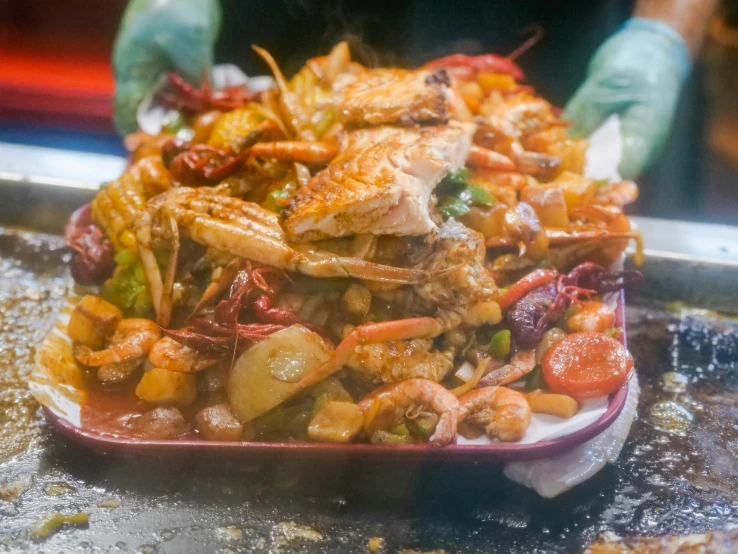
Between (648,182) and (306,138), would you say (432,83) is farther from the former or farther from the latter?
(648,182)

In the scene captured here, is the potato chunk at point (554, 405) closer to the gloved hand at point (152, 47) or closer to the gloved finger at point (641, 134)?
the gloved finger at point (641, 134)

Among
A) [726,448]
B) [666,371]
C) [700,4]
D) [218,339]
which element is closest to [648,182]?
[700,4]

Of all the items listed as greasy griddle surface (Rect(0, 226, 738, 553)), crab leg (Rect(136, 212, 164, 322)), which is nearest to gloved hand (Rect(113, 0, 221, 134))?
crab leg (Rect(136, 212, 164, 322))

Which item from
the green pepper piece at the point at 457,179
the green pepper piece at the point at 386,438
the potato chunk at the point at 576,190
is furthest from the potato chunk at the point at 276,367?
the potato chunk at the point at 576,190

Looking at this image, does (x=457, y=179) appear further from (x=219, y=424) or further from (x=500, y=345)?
(x=219, y=424)

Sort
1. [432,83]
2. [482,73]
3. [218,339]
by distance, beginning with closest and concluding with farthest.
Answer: [218,339] → [432,83] → [482,73]

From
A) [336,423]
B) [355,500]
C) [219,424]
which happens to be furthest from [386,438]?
[219,424]
